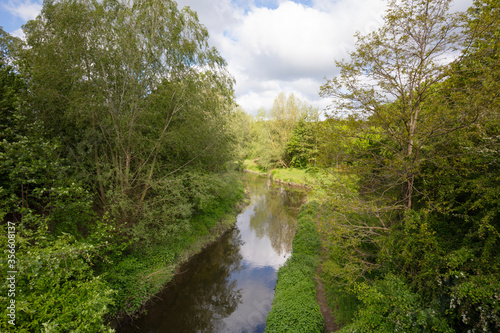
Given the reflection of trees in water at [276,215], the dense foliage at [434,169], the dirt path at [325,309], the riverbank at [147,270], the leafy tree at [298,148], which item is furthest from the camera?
the leafy tree at [298,148]

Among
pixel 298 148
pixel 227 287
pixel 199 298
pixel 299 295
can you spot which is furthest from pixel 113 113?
pixel 298 148

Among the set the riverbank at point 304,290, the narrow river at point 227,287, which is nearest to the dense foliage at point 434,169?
the riverbank at point 304,290

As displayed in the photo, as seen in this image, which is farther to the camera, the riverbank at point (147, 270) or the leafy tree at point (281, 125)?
the leafy tree at point (281, 125)

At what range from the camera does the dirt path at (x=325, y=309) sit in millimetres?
9409

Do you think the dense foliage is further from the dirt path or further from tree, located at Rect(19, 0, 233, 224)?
tree, located at Rect(19, 0, 233, 224)

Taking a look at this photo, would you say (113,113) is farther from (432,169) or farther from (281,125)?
(281,125)

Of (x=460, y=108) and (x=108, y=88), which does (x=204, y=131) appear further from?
(x=460, y=108)

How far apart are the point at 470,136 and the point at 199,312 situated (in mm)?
13131

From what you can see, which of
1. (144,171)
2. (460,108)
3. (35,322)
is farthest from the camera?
(144,171)

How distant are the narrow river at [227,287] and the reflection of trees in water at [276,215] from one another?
0.09m

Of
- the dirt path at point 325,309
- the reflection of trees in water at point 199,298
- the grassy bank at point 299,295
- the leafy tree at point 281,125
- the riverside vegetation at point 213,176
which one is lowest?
the reflection of trees in water at point 199,298

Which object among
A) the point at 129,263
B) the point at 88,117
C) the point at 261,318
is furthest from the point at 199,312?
the point at 88,117

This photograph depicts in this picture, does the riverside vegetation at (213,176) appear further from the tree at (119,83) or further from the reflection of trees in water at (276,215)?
the reflection of trees in water at (276,215)

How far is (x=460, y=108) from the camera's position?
6117 millimetres
